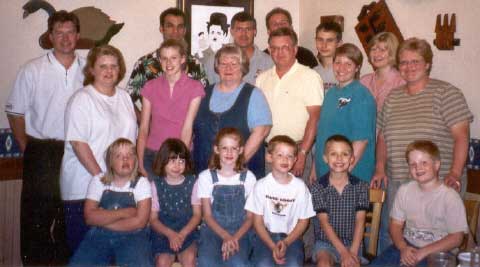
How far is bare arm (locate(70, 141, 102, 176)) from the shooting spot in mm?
2805

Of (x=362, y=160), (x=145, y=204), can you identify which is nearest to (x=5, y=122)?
(x=145, y=204)

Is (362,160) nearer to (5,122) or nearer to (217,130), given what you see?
(217,130)

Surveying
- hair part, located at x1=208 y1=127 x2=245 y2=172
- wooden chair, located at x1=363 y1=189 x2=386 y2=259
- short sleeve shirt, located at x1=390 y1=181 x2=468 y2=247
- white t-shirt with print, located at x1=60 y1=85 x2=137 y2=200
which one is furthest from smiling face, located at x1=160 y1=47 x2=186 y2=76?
short sleeve shirt, located at x1=390 y1=181 x2=468 y2=247

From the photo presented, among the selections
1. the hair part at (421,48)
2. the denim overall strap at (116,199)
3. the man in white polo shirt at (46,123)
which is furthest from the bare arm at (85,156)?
the hair part at (421,48)

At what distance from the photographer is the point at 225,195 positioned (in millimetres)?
2834

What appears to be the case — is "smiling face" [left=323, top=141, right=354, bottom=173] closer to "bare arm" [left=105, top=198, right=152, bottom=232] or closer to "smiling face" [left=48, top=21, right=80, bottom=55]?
"bare arm" [left=105, top=198, right=152, bottom=232]

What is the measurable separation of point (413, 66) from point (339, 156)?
22.6 inches

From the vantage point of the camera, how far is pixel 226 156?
2826 mm

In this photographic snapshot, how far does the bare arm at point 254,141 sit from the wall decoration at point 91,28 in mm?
1625

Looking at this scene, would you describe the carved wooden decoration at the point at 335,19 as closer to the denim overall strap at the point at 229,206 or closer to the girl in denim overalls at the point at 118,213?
the denim overall strap at the point at 229,206

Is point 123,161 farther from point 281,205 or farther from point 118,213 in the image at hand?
point 281,205

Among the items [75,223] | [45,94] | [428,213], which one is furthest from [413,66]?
[45,94]

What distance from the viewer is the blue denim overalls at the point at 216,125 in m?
2.94

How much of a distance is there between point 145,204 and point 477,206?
1586 mm
